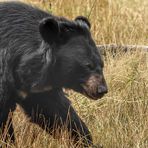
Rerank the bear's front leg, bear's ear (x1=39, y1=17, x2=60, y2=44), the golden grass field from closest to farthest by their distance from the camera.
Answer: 1. bear's ear (x1=39, y1=17, x2=60, y2=44)
2. the bear's front leg
3. the golden grass field

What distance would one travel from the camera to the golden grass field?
215 inches

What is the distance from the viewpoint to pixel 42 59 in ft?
16.7

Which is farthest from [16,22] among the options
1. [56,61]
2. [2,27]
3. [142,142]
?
[142,142]

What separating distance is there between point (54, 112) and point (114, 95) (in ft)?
4.30

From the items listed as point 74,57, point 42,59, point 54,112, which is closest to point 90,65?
point 74,57

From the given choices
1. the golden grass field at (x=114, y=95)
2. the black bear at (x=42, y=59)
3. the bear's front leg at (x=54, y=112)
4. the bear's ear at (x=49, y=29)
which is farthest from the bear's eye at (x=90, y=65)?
the golden grass field at (x=114, y=95)

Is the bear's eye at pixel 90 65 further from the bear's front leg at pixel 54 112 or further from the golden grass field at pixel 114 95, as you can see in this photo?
the golden grass field at pixel 114 95

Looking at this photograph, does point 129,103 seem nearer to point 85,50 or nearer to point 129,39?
point 85,50

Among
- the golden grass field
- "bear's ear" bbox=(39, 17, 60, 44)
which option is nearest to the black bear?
"bear's ear" bbox=(39, 17, 60, 44)

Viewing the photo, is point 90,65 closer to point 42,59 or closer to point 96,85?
point 96,85

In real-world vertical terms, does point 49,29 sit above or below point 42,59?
above

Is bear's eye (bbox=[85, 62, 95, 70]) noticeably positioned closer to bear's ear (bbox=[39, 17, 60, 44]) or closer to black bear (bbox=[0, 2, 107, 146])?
black bear (bbox=[0, 2, 107, 146])

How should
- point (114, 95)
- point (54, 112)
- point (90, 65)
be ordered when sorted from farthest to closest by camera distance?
point (114, 95) < point (54, 112) < point (90, 65)

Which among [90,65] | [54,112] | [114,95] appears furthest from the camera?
[114,95]
